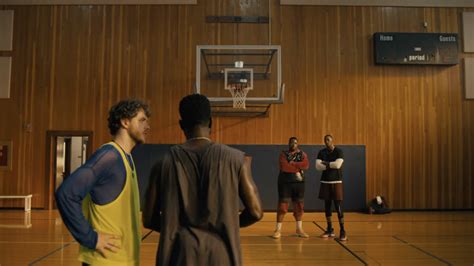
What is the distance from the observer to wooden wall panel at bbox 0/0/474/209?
10.6 m

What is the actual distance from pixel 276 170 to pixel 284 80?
245cm

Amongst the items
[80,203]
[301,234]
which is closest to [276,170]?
[301,234]

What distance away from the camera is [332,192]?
6.61 metres

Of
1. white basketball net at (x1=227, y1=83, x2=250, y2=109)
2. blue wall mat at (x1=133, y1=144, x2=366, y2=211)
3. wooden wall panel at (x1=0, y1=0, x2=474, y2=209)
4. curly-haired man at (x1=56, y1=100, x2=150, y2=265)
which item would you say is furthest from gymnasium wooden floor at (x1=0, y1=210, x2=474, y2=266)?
curly-haired man at (x1=56, y1=100, x2=150, y2=265)

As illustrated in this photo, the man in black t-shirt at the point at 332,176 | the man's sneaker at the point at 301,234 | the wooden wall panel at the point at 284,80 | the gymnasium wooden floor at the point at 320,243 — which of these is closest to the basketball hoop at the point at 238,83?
the wooden wall panel at the point at 284,80

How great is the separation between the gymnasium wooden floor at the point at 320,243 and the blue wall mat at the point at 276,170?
1.04 m

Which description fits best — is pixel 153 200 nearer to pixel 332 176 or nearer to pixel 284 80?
pixel 332 176

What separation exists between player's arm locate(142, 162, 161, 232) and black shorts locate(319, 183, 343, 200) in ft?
17.4

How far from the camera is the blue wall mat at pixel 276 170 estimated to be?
407 inches

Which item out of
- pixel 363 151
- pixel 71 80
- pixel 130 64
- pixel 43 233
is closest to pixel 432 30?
pixel 363 151

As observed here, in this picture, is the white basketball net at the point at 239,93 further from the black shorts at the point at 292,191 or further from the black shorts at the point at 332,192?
the black shorts at the point at 332,192

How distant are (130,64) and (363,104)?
6.39 meters

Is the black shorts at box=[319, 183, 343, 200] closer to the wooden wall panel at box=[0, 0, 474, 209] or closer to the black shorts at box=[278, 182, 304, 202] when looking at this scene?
the black shorts at box=[278, 182, 304, 202]

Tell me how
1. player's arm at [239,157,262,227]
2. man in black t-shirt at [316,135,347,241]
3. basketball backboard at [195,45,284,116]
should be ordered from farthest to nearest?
basketball backboard at [195,45,284,116] < man in black t-shirt at [316,135,347,241] < player's arm at [239,157,262,227]
